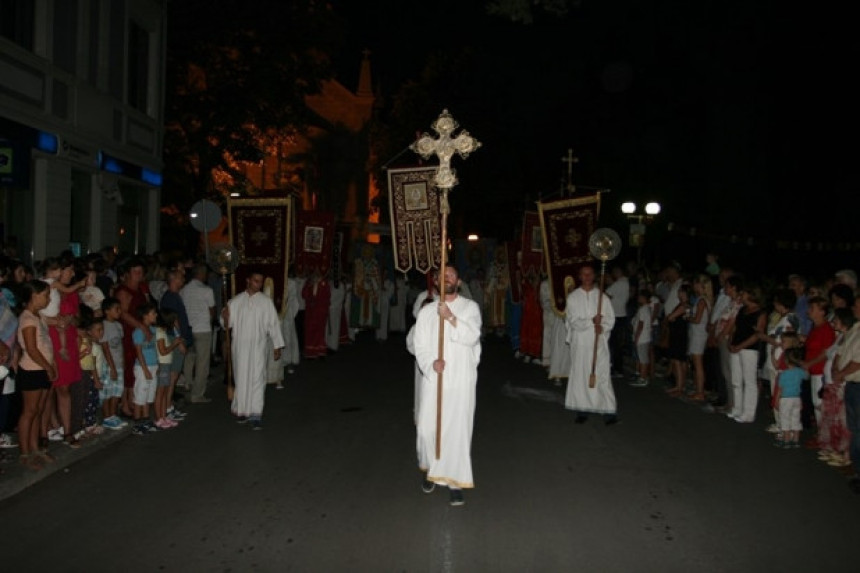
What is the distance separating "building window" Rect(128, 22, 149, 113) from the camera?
2120 cm

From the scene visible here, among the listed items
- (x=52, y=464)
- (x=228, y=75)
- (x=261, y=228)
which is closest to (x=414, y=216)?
(x=261, y=228)

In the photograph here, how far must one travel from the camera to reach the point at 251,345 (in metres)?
10.7

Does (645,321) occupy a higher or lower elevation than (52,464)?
higher

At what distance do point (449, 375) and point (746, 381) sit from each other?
17.3 feet

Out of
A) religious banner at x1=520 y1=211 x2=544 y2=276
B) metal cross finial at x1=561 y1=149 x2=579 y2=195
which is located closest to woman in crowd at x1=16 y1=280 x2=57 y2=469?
metal cross finial at x1=561 y1=149 x2=579 y2=195

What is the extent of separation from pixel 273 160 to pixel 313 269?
30.4 m

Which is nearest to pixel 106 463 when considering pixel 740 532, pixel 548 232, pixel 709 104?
pixel 740 532

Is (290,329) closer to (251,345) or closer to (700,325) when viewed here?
(251,345)

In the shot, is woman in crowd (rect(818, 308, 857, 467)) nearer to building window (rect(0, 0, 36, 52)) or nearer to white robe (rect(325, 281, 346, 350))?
white robe (rect(325, 281, 346, 350))

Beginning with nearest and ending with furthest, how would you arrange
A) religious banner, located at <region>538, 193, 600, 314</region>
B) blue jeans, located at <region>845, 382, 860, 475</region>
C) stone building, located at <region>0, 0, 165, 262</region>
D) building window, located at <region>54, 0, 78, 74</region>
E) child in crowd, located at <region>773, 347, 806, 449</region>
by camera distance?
blue jeans, located at <region>845, 382, 860, 475</region>, child in crowd, located at <region>773, 347, 806, 449</region>, religious banner, located at <region>538, 193, 600, 314</region>, stone building, located at <region>0, 0, 165, 262</region>, building window, located at <region>54, 0, 78, 74</region>

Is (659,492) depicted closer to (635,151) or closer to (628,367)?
(628,367)

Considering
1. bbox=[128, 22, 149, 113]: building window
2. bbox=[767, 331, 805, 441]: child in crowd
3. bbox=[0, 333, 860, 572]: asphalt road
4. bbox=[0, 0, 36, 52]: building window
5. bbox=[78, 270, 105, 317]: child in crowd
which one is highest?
bbox=[128, 22, 149, 113]: building window

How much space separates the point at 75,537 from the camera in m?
6.20

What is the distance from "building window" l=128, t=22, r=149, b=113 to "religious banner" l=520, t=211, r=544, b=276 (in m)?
10.1
